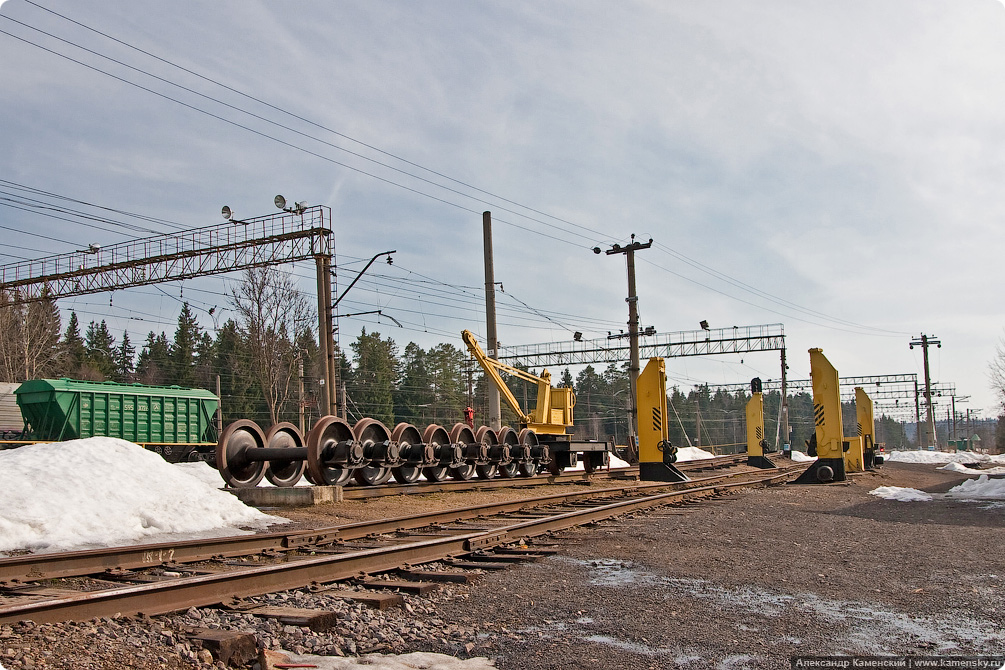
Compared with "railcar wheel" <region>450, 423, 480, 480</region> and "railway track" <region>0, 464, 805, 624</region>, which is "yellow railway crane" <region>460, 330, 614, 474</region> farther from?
"railway track" <region>0, 464, 805, 624</region>

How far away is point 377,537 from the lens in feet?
27.9

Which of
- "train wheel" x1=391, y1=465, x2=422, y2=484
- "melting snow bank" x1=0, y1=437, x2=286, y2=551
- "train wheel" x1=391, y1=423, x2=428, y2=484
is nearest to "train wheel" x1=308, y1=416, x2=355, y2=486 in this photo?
"train wheel" x1=391, y1=423, x2=428, y2=484

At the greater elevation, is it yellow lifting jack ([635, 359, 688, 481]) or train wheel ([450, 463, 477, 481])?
yellow lifting jack ([635, 359, 688, 481])

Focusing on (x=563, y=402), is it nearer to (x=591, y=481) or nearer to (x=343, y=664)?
(x=591, y=481)

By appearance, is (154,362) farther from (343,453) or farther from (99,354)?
(343,453)

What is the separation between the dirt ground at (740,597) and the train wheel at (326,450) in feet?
18.1

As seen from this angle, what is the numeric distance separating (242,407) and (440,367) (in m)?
20.8

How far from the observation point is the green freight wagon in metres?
23.8

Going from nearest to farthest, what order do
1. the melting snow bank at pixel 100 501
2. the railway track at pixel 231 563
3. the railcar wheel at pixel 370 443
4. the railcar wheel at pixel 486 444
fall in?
the railway track at pixel 231 563, the melting snow bank at pixel 100 501, the railcar wheel at pixel 370 443, the railcar wheel at pixel 486 444

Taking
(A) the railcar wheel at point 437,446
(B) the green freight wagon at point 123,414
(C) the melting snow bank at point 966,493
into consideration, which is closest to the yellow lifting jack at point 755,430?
(C) the melting snow bank at point 966,493

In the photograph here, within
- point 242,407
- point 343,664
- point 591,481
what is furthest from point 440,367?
point 343,664

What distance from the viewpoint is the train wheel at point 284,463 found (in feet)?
45.5

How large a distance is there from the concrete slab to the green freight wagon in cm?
1443

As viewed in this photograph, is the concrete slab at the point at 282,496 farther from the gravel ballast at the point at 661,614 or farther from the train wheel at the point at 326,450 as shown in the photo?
the gravel ballast at the point at 661,614
